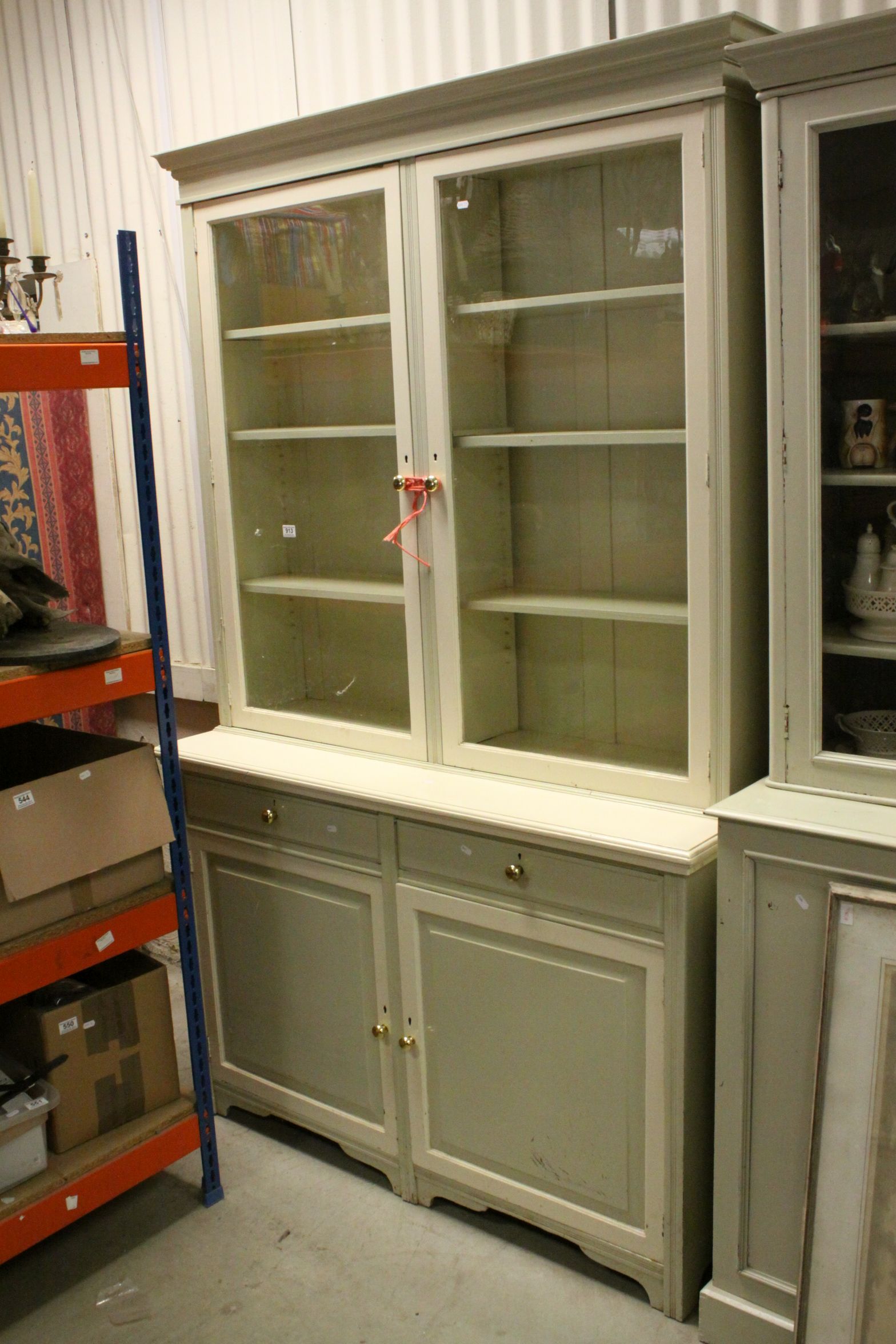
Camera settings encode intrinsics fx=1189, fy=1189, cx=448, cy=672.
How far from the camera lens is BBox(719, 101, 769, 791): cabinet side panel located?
2.02 metres

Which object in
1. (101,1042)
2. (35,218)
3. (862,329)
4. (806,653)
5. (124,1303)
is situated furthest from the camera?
(101,1042)

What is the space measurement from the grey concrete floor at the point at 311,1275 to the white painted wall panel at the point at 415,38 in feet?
8.03

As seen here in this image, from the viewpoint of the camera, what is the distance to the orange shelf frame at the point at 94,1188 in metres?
2.25

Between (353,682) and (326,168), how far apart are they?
114 cm

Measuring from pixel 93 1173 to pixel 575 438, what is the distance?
175 centimetres

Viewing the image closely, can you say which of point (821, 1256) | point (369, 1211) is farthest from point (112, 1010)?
point (821, 1256)

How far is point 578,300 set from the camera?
7.58 ft

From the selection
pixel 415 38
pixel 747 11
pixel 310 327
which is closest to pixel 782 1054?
pixel 310 327

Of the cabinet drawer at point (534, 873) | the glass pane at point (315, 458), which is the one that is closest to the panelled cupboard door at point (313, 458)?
the glass pane at point (315, 458)

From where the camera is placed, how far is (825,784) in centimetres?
201

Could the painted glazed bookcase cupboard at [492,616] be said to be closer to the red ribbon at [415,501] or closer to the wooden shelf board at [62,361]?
the red ribbon at [415,501]

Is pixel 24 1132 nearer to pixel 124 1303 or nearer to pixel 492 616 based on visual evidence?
pixel 124 1303

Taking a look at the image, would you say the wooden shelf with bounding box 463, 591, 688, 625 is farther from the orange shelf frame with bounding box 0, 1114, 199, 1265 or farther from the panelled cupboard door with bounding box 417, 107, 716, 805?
the orange shelf frame with bounding box 0, 1114, 199, 1265

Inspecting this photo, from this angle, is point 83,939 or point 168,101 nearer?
point 83,939
